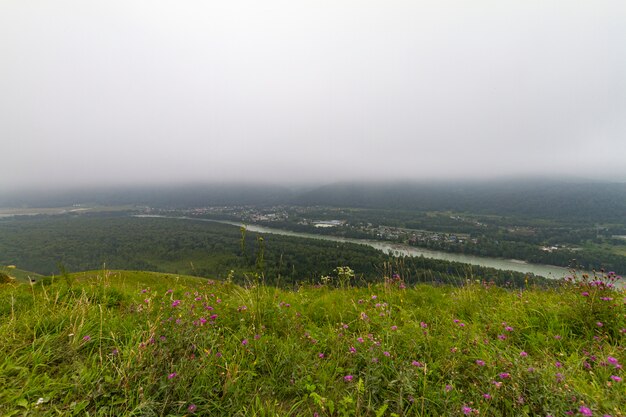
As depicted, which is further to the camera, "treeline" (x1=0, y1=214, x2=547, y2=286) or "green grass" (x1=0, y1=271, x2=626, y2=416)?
"treeline" (x1=0, y1=214, x2=547, y2=286)

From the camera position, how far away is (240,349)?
9.16ft

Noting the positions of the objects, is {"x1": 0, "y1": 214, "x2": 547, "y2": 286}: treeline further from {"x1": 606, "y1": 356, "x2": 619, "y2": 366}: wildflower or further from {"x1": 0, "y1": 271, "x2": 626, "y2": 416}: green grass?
{"x1": 606, "y1": 356, "x2": 619, "y2": 366}: wildflower

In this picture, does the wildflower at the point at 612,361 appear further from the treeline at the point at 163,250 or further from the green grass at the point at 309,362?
the treeline at the point at 163,250

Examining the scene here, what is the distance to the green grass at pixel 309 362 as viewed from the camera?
189cm

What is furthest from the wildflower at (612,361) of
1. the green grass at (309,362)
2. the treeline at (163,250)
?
the treeline at (163,250)

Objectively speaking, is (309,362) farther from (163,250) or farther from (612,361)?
(163,250)

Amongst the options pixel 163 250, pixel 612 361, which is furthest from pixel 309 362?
pixel 163 250

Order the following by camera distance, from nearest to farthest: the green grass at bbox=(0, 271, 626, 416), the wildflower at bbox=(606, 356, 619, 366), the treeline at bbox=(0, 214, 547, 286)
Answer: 1. the green grass at bbox=(0, 271, 626, 416)
2. the wildflower at bbox=(606, 356, 619, 366)
3. the treeline at bbox=(0, 214, 547, 286)

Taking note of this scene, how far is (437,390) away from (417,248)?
7932 centimetres

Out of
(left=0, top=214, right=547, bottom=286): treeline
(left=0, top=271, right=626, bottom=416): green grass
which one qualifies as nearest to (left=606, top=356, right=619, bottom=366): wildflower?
(left=0, top=271, right=626, bottom=416): green grass

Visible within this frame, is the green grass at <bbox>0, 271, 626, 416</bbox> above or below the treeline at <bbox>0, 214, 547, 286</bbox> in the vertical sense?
above

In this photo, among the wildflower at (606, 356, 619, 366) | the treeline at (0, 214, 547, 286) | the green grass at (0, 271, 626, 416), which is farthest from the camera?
the treeline at (0, 214, 547, 286)

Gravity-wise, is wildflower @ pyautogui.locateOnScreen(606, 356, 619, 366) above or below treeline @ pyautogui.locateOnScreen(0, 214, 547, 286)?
above

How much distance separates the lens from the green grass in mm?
1894
